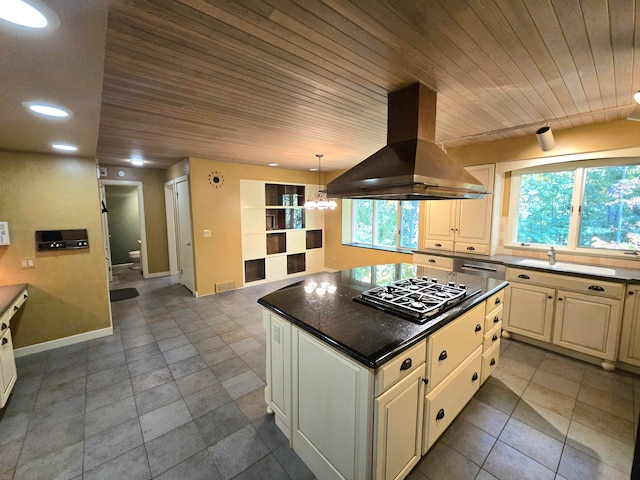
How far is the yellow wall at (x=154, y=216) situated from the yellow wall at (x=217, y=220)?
1.98 meters

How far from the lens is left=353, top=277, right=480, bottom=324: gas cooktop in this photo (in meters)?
1.65

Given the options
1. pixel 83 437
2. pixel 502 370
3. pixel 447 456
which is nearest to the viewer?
pixel 447 456

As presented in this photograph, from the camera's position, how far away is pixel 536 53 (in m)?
1.61

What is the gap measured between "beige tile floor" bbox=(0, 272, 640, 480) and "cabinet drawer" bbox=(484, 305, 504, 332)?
1.93 ft

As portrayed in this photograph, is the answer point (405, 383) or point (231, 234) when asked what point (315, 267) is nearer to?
point (231, 234)

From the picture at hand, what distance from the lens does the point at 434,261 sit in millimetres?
3867

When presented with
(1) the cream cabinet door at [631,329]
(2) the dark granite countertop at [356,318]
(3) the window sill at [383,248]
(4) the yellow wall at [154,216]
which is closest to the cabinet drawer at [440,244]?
(3) the window sill at [383,248]

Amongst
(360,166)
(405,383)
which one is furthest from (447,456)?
(360,166)

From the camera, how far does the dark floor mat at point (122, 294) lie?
187 inches

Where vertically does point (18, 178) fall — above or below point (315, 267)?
above

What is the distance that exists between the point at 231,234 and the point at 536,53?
4.71 meters

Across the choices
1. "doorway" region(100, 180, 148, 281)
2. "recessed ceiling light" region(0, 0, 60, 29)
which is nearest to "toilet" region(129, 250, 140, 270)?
"doorway" region(100, 180, 148, 281)

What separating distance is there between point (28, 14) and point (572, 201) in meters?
4.51

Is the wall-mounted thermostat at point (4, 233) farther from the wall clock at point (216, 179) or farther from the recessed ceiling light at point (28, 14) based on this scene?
the recessed ceiling light at point (28, 14)
